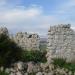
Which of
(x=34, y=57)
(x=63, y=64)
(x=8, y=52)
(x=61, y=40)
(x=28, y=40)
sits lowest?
(x=63, y=64)

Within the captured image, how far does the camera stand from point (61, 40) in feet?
64.2

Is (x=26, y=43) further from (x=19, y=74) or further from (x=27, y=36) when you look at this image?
(x=19, y=74)

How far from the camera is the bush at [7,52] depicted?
52.0ft

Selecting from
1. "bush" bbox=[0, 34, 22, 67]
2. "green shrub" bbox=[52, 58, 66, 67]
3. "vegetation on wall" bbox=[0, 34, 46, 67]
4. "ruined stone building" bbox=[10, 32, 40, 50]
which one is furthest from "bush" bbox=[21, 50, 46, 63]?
"ruined stone building" bbox=[10, 32, 40, 50]

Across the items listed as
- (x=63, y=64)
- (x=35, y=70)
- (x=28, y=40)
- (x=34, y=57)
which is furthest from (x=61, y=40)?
(x=28, y=40)

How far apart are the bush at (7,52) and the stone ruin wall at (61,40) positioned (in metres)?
2.85

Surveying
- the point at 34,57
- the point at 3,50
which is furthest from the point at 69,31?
the point at 3,50

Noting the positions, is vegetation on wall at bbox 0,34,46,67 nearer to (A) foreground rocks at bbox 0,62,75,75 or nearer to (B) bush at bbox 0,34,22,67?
(B) bush at bbox 0,34,22,67

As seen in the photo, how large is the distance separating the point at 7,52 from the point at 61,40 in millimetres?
4334

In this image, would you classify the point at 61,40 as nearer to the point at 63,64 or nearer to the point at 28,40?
the point at 63,64

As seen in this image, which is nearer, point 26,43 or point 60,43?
point 60,43

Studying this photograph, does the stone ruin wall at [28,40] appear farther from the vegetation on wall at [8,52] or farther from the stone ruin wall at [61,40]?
the vegetation on wall at [8,52]

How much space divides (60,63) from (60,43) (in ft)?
10.2

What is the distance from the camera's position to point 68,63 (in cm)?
1720
